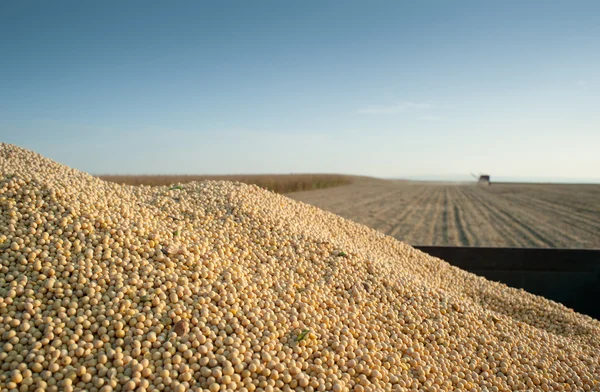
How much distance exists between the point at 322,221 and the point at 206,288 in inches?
92.3

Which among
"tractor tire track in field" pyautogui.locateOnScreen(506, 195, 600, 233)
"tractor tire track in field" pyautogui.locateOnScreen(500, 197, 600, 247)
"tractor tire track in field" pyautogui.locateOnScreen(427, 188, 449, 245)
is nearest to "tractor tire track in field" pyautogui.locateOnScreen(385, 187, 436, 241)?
"tractor tire track in field" pyautogui.locateOnScreen(427, 188, 449, 245)

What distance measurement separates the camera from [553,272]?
13.0 feet

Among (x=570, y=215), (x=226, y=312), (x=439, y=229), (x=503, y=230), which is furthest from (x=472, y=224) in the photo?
(x=226, y=312)

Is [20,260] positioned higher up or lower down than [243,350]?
higher up

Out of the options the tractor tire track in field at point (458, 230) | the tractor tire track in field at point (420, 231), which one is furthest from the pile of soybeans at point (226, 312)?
the tractor tire track in field at point (458, 230)

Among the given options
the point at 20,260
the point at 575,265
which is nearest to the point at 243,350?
the point at 20,260

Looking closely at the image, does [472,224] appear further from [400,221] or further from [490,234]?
[400,221]

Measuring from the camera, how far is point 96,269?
218 centimetres

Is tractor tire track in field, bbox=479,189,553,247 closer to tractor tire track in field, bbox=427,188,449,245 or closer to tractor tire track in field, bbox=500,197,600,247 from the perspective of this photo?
tractor tire track in field, bbox=500,197,600,247

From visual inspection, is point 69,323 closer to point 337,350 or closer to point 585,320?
point 337,350

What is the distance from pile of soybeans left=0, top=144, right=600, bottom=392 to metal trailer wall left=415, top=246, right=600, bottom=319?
15.4 inches

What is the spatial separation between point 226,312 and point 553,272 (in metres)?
3.34

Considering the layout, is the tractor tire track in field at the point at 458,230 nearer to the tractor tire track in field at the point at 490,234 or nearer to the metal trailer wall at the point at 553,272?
the tractor tire track in field at the point at 490,234

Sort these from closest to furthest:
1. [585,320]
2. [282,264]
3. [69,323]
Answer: [69,323]
[282,264]
[585,320]
